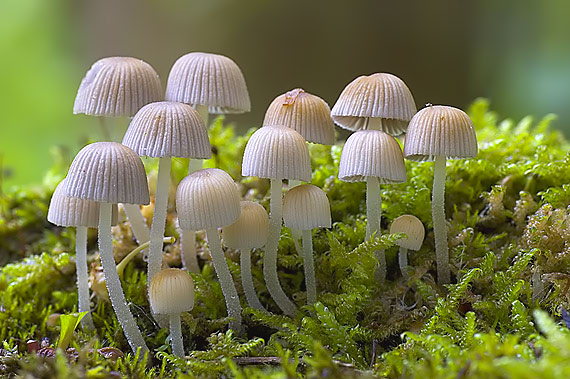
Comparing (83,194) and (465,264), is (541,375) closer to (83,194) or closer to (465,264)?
(465,264)

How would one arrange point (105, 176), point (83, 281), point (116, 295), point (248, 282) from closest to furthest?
point (105, 176), point (116, 295), point (248, 282), point (83, 281)

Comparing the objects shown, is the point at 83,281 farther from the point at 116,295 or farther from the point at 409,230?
the point at 409,230

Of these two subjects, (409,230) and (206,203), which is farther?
(409,230)

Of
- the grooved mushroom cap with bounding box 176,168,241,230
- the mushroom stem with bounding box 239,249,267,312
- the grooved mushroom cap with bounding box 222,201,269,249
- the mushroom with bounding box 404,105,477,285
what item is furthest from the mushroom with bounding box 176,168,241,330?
the mushroom with bounding box 404,105,477,285

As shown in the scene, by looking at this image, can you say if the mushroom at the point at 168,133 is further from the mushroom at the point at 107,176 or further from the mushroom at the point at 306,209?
the mushroom at the point at 306,209

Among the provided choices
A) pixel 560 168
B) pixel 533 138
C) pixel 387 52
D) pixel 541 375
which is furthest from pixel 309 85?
pixel 541 375

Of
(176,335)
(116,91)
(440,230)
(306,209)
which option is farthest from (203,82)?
(440,230)
